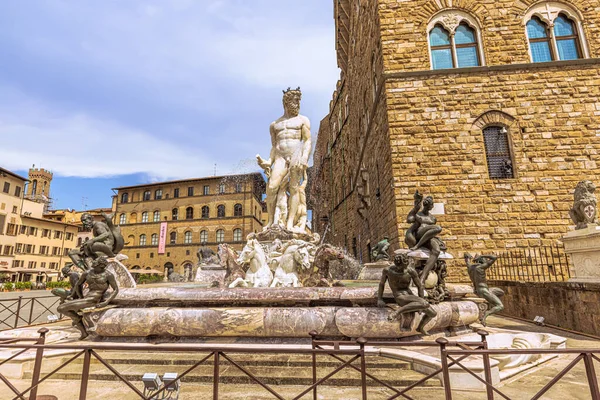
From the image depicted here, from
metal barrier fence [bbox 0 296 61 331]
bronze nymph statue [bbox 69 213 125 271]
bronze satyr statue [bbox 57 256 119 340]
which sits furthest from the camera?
metal barrier fence [bbox 0 296 61 331]

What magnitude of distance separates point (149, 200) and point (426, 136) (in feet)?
146

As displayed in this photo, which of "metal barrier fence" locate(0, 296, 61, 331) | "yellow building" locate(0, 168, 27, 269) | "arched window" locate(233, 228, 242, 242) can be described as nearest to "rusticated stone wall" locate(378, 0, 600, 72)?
"metal barrier fence" locate(0, 296, 61, 331)

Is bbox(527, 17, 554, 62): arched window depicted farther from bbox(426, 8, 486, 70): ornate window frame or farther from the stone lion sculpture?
the stone lion sculpture

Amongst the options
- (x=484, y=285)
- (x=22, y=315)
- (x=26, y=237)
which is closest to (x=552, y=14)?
(x=484, y=285)

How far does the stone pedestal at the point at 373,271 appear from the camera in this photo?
25.2 feet

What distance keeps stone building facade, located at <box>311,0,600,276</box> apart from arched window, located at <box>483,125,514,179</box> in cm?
3

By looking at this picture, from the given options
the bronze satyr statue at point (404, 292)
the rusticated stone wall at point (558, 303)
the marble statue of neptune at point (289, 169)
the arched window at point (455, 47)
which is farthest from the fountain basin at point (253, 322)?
the arched window at point (455, 47)

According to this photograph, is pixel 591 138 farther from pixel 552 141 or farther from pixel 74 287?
pixel 74 287

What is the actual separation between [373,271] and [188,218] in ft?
134

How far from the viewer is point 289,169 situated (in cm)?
757

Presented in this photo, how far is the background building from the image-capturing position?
121 ft

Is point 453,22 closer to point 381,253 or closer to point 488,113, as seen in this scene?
point 488,113

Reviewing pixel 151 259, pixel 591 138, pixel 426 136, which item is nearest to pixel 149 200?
pixel 151 259

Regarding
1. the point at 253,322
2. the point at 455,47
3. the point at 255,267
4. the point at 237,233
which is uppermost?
the point at 455,47
